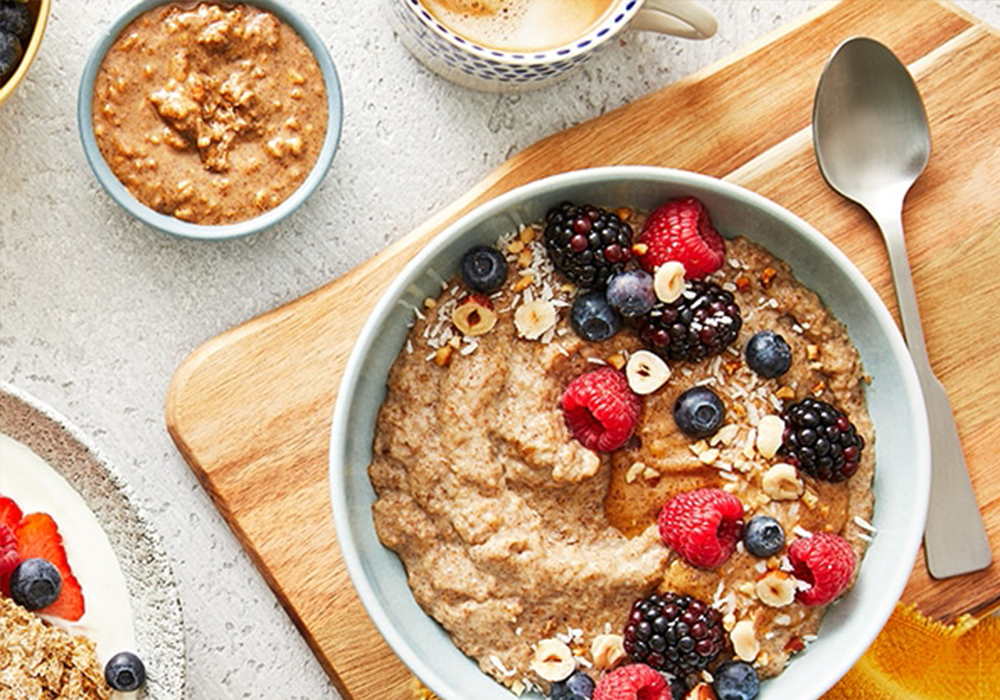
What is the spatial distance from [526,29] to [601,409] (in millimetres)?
720

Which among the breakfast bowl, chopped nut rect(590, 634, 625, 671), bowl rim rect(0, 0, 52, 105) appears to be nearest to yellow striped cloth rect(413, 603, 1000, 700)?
the breakfast bowl

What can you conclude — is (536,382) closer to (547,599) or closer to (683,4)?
(547,599)

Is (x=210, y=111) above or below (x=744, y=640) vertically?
above

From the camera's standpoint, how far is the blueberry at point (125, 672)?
2223 millimetres

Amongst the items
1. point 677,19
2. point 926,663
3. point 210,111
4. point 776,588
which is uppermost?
point 210,111

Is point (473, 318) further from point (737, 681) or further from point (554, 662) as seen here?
point (737, 681)

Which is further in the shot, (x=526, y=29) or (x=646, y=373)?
(x=526, y=29)

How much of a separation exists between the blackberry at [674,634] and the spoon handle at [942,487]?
463 millimetres

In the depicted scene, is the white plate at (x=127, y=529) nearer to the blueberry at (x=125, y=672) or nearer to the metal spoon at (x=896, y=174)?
the blueberry at (x=125, y=672)

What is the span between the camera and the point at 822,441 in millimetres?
2102

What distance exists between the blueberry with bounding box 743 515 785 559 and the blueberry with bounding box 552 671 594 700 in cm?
34

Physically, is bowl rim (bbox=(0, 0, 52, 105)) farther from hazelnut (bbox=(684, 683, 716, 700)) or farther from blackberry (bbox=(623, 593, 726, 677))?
hazelnut (bbox=(684, 683, 716, 700))

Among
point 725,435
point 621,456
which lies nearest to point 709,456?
point 725,435

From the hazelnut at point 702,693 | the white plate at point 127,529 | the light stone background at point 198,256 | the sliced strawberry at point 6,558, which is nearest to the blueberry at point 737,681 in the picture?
the hazelnut at point 702,693
